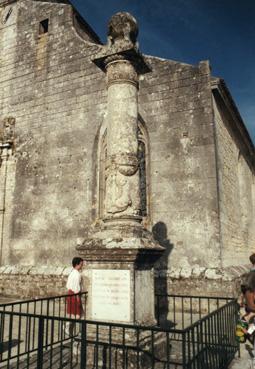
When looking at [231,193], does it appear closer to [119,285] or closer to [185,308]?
[185,308]

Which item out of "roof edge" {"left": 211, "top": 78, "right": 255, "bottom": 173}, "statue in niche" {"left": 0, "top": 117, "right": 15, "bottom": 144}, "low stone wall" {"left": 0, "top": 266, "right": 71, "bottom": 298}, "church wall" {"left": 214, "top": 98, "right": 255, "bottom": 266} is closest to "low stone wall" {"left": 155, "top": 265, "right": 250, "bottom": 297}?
"church wall" {"left": 214, "top": 98, "right": 255, "bottom": 266}

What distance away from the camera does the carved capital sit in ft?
19.8

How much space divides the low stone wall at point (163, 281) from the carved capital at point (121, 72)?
496 cm

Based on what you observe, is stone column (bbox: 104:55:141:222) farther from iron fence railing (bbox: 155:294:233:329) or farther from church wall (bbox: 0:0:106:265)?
church wall (bbox: 0:0:106:265)

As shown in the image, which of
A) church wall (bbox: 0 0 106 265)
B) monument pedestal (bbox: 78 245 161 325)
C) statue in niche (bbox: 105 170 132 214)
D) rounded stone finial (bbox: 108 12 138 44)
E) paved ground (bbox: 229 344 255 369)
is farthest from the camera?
church wall (bbox: 0 0 106 265)

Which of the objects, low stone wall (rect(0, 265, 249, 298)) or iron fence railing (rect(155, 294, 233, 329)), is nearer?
iron fence railing (rect(155, 294, 233, 329))

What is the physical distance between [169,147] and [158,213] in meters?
1.87

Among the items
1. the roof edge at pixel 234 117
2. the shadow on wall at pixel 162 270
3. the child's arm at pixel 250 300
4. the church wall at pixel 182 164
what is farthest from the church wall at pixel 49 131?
the child's arm at pixel 250 300

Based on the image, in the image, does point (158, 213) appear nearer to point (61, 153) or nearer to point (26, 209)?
point (61, 153)

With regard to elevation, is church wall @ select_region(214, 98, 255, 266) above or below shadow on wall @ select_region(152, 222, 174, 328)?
above

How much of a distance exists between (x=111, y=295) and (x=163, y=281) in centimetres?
424

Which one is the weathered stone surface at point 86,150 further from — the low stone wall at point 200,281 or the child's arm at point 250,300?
the child's arm at point 250,300

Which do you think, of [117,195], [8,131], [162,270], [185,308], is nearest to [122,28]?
[117,195]

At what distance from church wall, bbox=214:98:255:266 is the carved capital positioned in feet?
14.6
